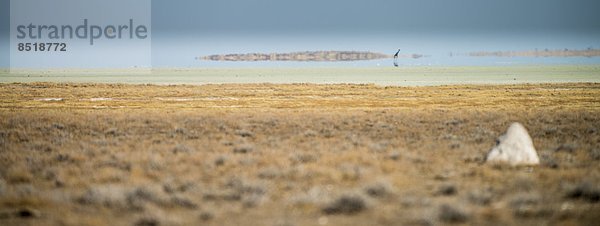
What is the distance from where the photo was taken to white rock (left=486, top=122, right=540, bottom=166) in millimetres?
14461

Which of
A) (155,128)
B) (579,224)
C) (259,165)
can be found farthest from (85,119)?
(579,224)

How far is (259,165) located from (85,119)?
17.5m

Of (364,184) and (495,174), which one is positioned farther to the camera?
(495,174)

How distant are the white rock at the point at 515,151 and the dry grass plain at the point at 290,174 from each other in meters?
0.41

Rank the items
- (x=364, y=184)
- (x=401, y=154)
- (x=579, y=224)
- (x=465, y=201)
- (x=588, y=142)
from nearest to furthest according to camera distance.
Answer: (x=579, y=224) → (x=465, y=201) → (x=364, y=184) → (x=401, y=154) → (x=588, y=142)

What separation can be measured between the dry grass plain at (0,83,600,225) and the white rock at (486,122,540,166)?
1.36 ft

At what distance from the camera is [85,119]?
29047 millimetres

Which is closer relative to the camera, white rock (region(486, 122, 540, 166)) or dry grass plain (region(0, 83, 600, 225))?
dry grass plain (region(0, 83, 600, 225))

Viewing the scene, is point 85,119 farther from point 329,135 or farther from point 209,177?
point 209,177

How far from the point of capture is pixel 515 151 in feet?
47.7

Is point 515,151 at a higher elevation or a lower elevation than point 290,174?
higher

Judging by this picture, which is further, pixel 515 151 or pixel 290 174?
pixel 515 151

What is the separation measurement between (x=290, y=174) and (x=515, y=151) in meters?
5.86

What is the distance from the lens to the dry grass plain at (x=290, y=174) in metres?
9.58
